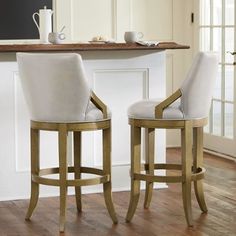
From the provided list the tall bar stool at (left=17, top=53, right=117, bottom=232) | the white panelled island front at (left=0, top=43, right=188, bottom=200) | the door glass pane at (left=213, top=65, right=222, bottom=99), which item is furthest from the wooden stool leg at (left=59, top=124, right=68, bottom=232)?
the door glass pane at (left=213, top=65, right=222, bottom=99)

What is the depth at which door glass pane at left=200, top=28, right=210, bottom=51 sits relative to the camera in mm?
7254

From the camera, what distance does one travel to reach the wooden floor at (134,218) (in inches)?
174

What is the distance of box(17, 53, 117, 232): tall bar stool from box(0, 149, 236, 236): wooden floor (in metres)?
0.14

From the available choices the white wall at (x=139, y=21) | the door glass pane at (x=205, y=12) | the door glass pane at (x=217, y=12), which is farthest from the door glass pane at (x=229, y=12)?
the white wall at (x=139, y=21)

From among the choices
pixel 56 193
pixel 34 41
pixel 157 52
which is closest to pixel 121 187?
pixel 56 193

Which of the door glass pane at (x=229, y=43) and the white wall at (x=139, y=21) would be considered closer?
the door glass pane at (x=229, y=43)

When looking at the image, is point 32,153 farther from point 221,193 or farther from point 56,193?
point 221,193

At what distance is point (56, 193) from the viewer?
17.6 feet

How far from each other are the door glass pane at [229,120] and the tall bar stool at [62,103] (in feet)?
8.30

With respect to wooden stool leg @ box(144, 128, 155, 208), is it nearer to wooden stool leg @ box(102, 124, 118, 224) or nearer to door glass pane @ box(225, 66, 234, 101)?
wooden stool leg @ box(102, 124, 118, 224)

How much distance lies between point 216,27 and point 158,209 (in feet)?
8.68

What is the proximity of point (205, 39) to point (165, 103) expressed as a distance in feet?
9.47

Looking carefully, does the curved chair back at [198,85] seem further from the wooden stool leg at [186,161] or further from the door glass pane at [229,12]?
the door glass pane at [229,12]

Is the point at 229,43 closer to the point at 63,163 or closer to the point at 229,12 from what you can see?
the point at 229,12
